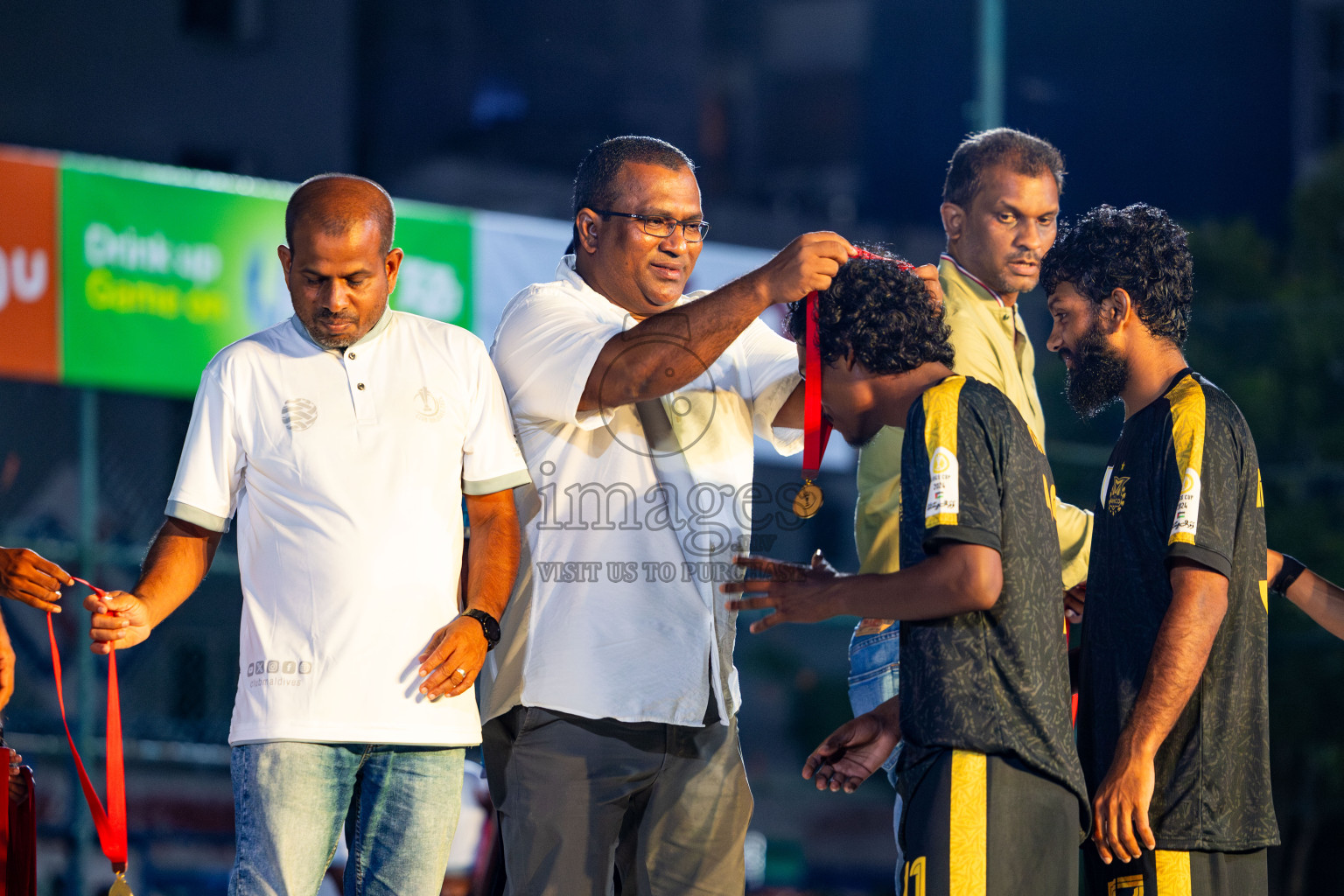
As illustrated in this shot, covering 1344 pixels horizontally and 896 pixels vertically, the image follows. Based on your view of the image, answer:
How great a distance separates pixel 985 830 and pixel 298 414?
66.5 inches

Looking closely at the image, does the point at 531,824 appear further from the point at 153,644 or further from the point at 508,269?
the point at 153,644

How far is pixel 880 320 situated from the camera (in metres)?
3.22

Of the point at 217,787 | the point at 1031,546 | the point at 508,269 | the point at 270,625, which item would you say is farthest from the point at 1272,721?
the point at 270,625

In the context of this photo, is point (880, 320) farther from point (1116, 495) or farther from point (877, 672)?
point (877, 672)

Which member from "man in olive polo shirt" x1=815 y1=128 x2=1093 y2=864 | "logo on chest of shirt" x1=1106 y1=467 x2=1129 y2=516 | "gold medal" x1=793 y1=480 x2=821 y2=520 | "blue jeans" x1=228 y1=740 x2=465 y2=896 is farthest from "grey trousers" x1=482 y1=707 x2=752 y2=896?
"logo on chest of shirt" x1=1106 y1=467 x2=1129 y2=516

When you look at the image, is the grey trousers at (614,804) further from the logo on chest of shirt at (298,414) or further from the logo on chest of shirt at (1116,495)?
the logo on chest of shirt at (1116,495)

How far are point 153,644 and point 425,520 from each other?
770 cm

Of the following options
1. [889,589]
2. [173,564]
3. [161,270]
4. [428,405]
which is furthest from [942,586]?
[161,270]

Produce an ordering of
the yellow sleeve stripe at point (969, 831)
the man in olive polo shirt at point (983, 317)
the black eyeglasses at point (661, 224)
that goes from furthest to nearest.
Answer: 1. the man in olive polo shirt at point (983, 317)
2. the black eyeglasses at point (661, 224)
3. the yellow sleeve stripe at point (969, 831)

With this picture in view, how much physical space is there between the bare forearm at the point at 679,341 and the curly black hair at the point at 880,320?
0.52 ft

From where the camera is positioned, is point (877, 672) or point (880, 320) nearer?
point (880, 320)

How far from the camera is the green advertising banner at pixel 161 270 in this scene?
324 inches

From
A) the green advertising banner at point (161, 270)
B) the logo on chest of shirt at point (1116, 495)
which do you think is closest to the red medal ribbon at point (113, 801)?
the logo on chest of shirt at point (1116, 495)

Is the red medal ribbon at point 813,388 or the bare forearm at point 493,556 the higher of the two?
the red medal ribbon at point 813,388
